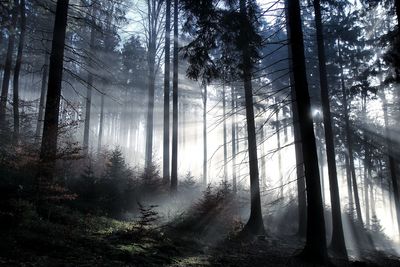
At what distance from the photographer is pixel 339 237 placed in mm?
13695

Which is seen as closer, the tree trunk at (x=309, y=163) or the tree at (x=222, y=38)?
the tree trunk at (x=309, y=163)

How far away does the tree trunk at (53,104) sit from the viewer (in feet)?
28.0

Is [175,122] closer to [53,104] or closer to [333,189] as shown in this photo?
[333,189]

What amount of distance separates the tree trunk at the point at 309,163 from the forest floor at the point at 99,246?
0.65 meters

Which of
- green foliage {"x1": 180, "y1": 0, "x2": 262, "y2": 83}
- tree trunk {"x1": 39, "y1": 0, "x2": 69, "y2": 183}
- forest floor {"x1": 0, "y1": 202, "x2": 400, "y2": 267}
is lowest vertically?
forest floor {"x1": 0, "y1": 202, "x2": 400, "y2": 267}

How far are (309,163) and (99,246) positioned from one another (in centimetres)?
624

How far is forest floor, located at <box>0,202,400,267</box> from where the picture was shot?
20.7 feet

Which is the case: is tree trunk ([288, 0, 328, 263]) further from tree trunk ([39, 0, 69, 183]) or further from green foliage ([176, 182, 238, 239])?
tree trunk ([39, 0, 69, 183])

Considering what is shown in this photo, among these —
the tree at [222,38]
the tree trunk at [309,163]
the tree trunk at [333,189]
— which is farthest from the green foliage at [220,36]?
the tree trunk at [333,189]

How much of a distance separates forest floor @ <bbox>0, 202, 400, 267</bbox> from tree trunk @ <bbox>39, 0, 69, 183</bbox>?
1.22m

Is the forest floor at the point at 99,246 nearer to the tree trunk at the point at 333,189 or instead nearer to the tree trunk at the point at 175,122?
the tree trunk at the point at 333,189

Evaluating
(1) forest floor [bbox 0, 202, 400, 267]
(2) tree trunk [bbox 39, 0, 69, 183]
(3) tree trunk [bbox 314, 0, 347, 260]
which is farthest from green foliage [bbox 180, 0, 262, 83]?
(1) forest floor [bbox 0, 202, 400, 267]

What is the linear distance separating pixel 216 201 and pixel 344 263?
5.45m

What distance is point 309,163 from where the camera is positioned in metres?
9.88
